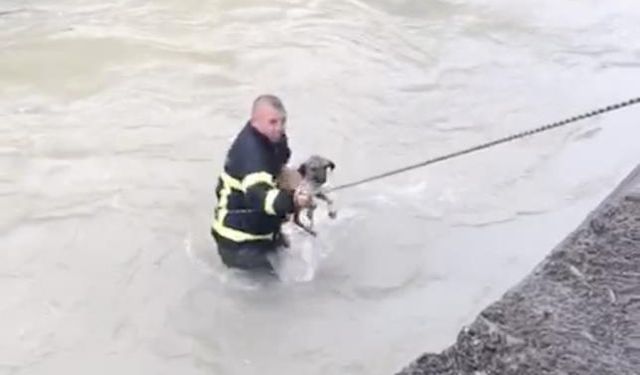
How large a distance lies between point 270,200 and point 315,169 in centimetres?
61

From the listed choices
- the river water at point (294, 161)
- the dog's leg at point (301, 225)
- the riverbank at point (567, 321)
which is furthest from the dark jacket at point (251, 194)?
the riverbank at point (567, 321)

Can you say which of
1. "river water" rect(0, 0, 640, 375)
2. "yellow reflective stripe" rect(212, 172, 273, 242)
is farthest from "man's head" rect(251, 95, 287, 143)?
"river water" rect(0, 0, 640, 375)

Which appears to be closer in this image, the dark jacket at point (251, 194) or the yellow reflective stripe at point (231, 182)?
the dark jacket at point (251, 194)

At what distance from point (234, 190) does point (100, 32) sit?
6.10 metres

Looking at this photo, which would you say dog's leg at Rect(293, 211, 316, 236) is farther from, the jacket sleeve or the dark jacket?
the jacket sleeve

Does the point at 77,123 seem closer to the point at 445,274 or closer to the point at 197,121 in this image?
the point at 197,121

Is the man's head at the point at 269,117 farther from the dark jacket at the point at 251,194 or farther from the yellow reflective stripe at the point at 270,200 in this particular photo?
the yellow reflective stripe at the point at 270,200

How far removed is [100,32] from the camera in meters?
13.4

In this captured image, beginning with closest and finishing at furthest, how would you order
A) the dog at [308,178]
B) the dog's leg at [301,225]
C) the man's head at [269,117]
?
1. the man's head at [269,117]
2. the dog at [308,178]
3. the dog's leg at [301,225]

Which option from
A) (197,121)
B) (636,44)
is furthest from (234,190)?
(636,44)

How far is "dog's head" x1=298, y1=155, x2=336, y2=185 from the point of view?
798 centimetres

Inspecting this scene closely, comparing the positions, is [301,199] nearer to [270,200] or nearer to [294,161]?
[270,200]

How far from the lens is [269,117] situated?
750 cm

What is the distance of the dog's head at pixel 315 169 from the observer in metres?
7.98
